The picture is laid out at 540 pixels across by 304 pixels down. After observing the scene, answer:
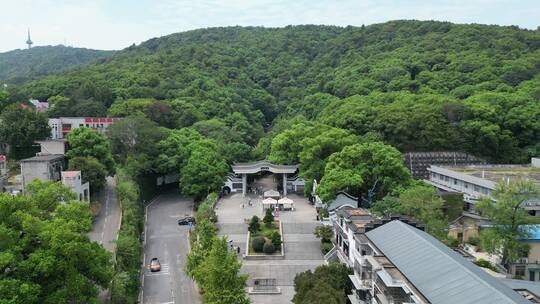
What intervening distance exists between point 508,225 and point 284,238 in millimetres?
12186

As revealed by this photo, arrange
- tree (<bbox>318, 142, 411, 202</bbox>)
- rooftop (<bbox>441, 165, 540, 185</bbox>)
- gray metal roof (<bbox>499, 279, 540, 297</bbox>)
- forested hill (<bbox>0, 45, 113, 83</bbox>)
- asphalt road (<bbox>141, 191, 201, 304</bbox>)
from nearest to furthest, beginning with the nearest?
gray metal roof (<bbox>499, 279, 540, 297</bbox>) → asphalt road (<bbox>141, 191, 201, 304</bbox>) → tree (<bbox>318, 142, 411, 202</bbox>) → rooftop (<bbox>441, 165, 540, 185</bbox>) → forested hill (<bbox>0, 45, 113, 83</bbox>)

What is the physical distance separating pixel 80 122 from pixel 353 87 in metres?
37.0

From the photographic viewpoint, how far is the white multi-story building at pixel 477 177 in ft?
115

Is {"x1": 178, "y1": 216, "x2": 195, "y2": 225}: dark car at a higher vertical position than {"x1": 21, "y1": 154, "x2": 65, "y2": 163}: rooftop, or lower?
lower

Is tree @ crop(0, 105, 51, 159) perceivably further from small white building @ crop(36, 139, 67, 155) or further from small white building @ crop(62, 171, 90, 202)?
small white building @ crop(62, 171, 90, 202)

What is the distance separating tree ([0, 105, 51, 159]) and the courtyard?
14707 mm

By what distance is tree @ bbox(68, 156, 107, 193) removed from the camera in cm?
3130

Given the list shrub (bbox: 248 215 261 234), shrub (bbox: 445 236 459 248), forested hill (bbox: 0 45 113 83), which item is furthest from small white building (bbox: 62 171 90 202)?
forested hill (bbox: 0 45 113 83)

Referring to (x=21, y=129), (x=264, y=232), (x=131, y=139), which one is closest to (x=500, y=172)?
(x=264, y=232)

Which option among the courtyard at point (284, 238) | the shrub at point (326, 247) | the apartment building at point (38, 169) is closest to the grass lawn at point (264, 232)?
the courtyard at point (284, 238)

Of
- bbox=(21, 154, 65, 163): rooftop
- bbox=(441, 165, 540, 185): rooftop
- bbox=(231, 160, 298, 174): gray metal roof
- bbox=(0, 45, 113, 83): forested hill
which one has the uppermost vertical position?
bbox=(0, 45, 113, 83): forested hill

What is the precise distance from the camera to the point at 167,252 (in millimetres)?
29297

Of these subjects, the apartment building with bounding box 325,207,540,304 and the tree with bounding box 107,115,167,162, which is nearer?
the apartment building with bounding box 325,207,540,304

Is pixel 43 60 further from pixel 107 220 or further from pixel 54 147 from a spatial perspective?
pixel 107 220
